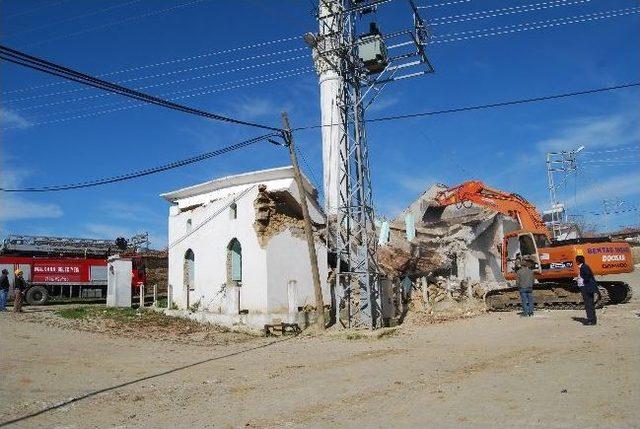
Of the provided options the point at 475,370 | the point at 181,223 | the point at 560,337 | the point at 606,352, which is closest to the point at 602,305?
the point at 560,337

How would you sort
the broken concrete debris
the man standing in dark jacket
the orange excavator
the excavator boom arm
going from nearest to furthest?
1. the man standing in dark jacket
2. the orange excavator
3. the broken concrete debris
4. the excavator boom arm

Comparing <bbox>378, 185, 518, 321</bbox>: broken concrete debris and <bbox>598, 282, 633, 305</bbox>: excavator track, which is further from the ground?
<bbox>378, 185, 518, 321</bbox>: broken concrete debris

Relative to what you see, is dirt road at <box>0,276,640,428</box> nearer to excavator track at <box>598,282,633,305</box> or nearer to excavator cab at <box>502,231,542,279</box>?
excavator track at <box>598,282,633,305</box>

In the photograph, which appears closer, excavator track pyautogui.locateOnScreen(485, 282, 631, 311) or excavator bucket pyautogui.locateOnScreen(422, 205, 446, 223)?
excavator track pyautogui.locateOnScreen(485, 282, 631, 311)

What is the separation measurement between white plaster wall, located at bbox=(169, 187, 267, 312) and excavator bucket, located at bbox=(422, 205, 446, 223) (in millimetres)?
11673

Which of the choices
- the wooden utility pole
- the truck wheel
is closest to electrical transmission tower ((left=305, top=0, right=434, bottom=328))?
the wooden utility pole

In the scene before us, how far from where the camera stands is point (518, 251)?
62.7 feet

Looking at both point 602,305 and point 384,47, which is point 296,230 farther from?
point 602,305

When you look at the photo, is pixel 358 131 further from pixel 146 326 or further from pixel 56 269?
pixel 56 269

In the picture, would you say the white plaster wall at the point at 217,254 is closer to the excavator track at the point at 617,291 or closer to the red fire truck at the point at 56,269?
the red fire truck at the point at 56,269

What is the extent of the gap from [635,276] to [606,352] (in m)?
24.2

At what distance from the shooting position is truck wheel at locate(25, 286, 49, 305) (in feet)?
91.5

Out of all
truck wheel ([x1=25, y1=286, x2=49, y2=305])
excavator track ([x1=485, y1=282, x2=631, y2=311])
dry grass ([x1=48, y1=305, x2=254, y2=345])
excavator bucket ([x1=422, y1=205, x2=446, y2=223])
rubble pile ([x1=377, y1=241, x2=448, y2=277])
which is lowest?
dry grass ([x1=48, y1=305, x2=254, y2=345])

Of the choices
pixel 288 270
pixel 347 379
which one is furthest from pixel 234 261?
pixel 347 379
